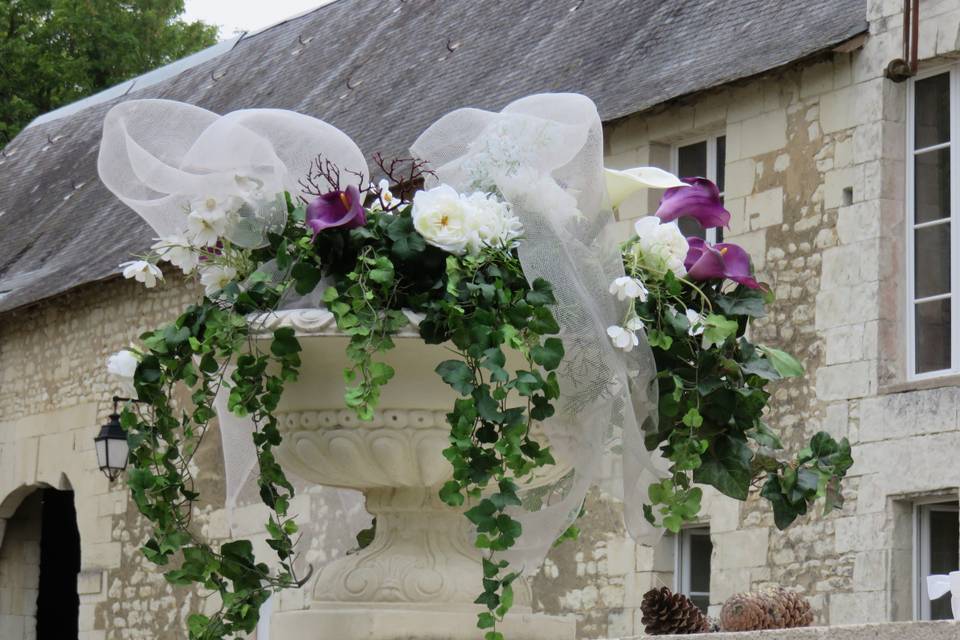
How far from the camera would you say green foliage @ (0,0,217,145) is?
80.1 ft

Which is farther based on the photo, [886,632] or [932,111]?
[932,111]

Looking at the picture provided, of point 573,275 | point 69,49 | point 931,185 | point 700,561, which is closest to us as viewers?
point 573,275

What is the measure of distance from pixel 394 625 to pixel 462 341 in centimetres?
59

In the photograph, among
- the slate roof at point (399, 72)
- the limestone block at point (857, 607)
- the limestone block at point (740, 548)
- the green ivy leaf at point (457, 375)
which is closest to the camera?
the green ivy leaf at point (457, 375)

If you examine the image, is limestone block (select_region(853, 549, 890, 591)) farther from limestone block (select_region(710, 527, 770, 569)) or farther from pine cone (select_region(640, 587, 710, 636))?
pine cone (select_region(640, 587, 710, 636))

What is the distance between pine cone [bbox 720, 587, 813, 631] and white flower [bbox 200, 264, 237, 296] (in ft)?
3.72

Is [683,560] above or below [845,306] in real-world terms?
below

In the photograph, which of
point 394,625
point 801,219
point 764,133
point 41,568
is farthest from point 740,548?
point 41,568

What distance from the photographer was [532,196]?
3344 mm

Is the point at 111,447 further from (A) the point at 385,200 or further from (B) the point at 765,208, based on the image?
(A) the point at 385,200

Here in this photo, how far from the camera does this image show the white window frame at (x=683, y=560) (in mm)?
9242

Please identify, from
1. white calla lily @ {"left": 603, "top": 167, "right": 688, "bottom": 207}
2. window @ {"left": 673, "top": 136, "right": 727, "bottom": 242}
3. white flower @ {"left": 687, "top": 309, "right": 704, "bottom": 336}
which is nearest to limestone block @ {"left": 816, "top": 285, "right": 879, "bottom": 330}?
window @ {"left": 673, "top": 136, "right": 727, "bottom": 242}

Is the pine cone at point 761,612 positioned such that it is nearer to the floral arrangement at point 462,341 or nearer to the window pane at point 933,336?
the floral arrangement at point 462,341

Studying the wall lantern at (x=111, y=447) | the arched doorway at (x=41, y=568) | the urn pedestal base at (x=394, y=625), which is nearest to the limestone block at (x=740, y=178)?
the wall lantern at (x=111, y=447)
